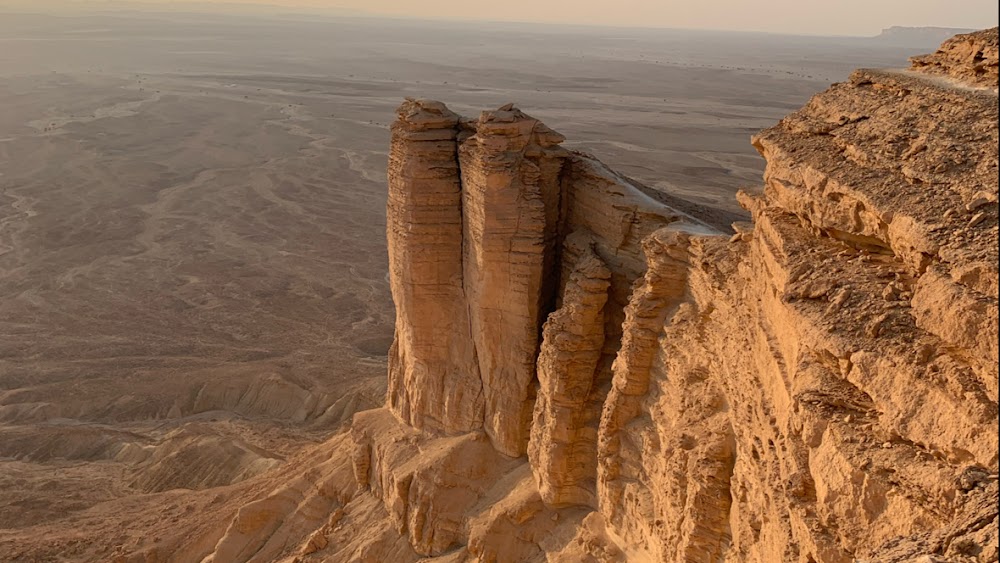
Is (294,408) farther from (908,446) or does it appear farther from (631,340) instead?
(908,446)

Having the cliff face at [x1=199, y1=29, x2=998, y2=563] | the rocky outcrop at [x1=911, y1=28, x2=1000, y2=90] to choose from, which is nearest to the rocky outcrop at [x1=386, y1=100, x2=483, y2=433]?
the cliff face at [x1=199, y1=29, x2=998, y2=563]

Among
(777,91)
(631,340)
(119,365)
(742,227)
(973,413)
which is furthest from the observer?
(777,91)

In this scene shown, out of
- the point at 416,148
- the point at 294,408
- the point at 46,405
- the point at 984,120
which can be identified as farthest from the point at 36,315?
the point at 984,120

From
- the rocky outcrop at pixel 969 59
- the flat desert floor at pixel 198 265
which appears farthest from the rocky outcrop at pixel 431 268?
the rocky outcrop at pixel 969 59

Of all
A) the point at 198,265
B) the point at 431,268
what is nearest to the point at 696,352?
the point at 431,268

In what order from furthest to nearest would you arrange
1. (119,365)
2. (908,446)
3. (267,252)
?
(267,252) → (119,365) → (908,446)

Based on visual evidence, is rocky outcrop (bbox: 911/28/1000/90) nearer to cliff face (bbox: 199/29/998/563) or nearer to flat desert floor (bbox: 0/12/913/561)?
cliff face (bbox: 199/29/998/563)
